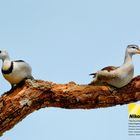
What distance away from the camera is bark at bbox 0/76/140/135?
6.41 metres

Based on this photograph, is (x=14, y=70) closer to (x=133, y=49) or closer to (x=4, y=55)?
(x=4, y=55)

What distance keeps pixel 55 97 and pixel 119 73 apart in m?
0.77

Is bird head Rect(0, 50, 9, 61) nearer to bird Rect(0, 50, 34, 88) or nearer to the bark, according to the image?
bird Rect(0, 50, 34, 88)

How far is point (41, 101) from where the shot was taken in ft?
21.3

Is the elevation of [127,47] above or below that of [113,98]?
above

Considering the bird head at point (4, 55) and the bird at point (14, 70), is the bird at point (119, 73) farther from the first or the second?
the bird head at point (4, 55)

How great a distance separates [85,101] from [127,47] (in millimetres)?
796

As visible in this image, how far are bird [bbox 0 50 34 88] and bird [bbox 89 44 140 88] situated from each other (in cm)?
77

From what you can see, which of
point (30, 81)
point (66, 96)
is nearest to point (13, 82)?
point (30, 81)

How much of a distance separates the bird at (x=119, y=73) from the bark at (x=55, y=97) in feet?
0.27

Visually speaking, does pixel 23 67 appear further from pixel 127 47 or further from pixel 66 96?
pixel 127 47

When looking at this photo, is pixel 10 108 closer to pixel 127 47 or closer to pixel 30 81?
pixel 30 81

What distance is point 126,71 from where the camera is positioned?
21.7ft

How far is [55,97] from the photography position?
257 inches
